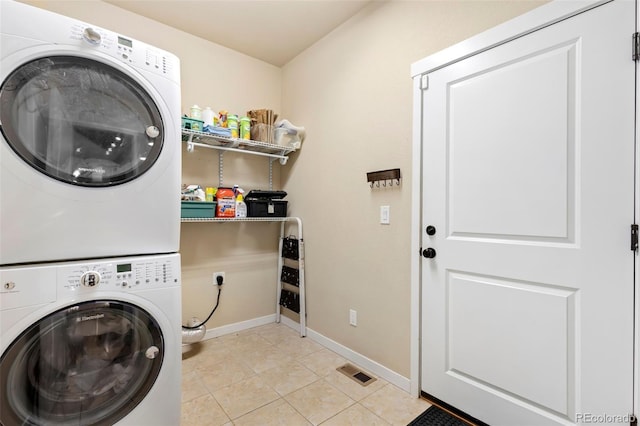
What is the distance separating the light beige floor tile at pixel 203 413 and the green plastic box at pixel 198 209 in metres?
1.22

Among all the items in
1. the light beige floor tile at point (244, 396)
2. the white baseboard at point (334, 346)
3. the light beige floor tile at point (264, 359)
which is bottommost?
the light beige floor tile at point (264, 359)

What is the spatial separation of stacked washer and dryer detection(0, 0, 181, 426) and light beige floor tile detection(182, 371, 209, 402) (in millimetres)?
473

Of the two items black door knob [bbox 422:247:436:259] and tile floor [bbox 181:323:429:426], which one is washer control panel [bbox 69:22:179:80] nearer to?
black door knob [bbox 422:247:436:259]

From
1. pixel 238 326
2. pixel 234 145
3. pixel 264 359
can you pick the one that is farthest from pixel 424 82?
pixel 238 326

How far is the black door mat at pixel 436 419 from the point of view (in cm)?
152

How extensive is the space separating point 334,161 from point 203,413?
1880 millimetres

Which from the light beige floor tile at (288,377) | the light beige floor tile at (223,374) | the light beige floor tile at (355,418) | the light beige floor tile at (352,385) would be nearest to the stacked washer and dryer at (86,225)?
the light beige floor tile at (223,374)

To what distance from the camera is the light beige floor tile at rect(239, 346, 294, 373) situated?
210cm

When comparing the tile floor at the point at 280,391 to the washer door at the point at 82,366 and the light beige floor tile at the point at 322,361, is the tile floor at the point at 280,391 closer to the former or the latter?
the light beige floor tile at the point at 322,361

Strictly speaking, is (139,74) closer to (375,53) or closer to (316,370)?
(375,53)

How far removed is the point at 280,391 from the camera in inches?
71.4

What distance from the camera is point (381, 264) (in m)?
2.01

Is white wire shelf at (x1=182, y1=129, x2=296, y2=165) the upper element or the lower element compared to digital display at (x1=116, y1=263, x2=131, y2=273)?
upper

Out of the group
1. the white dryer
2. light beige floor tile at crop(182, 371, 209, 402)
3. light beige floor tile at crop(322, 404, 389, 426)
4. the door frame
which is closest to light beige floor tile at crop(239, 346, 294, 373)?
light beige floor tile at crop(182, 371, 209, 402)
